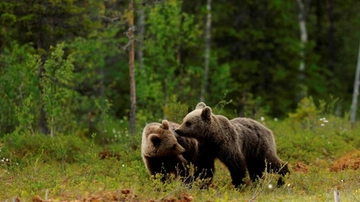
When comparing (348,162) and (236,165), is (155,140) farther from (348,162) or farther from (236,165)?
(348,162)

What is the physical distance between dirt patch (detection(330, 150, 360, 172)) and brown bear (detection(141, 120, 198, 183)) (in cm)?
361

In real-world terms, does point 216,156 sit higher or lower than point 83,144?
higher

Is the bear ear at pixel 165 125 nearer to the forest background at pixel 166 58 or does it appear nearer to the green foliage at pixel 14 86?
the forest background at pixel 166 58

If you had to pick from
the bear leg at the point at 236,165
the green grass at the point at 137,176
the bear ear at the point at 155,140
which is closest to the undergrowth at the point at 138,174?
the green grass at the point at 137,176

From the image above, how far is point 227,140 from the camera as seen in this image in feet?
47.4

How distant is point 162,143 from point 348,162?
4650 mm

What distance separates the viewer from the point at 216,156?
48.0ft

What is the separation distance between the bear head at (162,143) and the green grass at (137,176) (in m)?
0.50

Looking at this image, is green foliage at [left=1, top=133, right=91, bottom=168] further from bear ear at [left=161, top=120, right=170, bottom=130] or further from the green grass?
bear ear at [left=161, top=120, right=170, bottom=130]

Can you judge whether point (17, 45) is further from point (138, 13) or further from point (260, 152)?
point (260, 152)

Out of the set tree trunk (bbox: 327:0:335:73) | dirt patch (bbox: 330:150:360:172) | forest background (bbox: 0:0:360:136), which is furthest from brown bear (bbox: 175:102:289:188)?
tree trunk (bbox: 327:0:335:73)

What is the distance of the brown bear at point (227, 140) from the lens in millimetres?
14438

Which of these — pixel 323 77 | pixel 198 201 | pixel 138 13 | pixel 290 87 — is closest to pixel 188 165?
pixel 198 201

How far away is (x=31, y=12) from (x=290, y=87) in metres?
17.1
